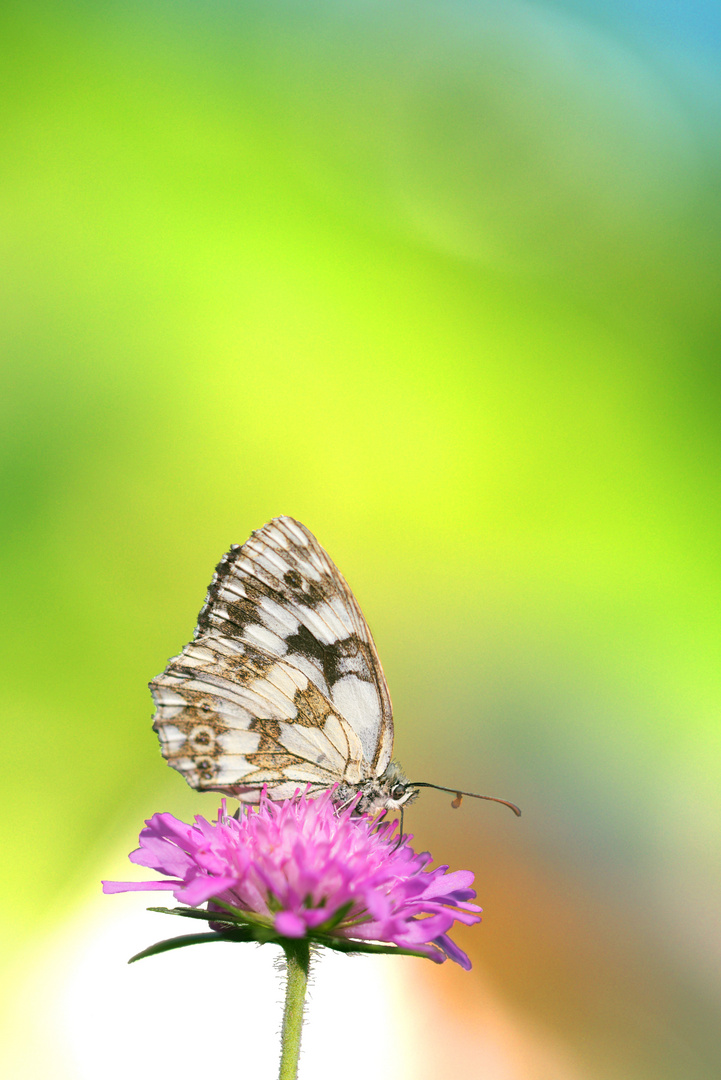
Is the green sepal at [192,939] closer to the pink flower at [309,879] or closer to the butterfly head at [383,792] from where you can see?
the pink flower at [309,879]

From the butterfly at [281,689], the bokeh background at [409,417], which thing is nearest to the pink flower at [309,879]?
the butterfly at [281,689]

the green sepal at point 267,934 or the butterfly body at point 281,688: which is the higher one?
the butterfly body at point 281,688

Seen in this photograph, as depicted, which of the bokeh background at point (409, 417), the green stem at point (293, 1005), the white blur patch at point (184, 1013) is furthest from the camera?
the bokeh background at point (409, 417)

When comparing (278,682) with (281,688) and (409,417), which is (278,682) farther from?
(409,417)

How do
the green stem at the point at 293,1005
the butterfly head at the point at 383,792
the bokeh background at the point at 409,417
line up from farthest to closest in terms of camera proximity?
the bokeh background at the point at 409,417
the butterfly head at the point at 383,792
the green stem at the point at 293,1005

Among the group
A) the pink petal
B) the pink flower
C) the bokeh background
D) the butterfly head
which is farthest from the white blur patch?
the pink petal

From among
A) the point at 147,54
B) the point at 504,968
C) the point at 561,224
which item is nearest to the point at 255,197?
the point at 147,54

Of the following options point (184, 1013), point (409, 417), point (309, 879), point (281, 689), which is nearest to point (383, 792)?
point (281, 689)

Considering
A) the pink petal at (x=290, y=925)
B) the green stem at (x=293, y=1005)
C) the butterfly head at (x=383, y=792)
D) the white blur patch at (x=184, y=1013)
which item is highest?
the butterfly head at (x=383, y=792)
